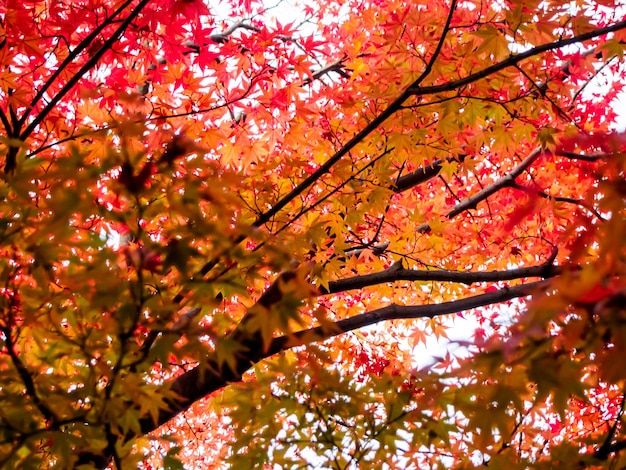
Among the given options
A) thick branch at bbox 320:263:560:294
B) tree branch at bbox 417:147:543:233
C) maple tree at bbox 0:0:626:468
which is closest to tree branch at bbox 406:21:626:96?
maple tree at bbox 0:0:626:468

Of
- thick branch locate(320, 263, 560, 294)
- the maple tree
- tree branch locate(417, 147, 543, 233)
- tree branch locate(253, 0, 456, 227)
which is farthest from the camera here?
tree branch locate(417, 147, 543, 233)

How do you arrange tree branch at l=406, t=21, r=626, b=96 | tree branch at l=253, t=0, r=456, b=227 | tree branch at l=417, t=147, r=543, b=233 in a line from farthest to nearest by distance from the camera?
tree branch at l=417, t=147, r=543, b=233
tree branch at l=253, t=0, r=456, b=227
tree branch at l=406, t=21, r=626, b=96

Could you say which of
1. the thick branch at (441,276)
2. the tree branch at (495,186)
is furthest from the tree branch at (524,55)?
the tree branch at (495,186)

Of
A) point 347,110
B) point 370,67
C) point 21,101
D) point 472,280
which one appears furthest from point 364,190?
point 21,101

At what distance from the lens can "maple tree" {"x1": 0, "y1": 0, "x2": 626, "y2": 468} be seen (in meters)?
1.41

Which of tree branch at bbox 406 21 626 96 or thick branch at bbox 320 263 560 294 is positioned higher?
tree branch at bbox 406 21 626 96

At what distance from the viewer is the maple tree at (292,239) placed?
141 cm

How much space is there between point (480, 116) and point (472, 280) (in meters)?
1.07

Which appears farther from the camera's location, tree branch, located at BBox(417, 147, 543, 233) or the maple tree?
tree branch, located at BBox(417, 147, 543, 233)

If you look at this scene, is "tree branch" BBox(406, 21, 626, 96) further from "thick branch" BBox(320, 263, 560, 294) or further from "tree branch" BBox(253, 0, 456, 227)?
"thick branch" BBox(320, 263, 560, 294)

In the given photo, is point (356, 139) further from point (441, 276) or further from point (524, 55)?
point (441, 276)

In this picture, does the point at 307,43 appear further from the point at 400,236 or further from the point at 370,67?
the point at 400,236

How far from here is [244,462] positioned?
1.99 meters

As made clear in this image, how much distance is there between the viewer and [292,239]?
3199 mm
